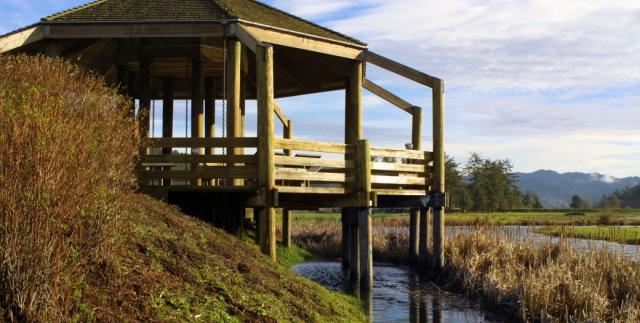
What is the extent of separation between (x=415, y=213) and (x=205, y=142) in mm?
9784

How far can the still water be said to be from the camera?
15.0 meters

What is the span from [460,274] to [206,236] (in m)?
8.50

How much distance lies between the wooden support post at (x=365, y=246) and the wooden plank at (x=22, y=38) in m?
8.66

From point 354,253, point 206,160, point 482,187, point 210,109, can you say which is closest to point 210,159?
point 206,160

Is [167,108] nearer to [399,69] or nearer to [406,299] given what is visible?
[399,69]

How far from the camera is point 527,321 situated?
13516mm

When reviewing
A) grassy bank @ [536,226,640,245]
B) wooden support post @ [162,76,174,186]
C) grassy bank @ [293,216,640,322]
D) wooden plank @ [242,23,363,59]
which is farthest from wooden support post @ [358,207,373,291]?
wooden support post @ [162,76,174,186]

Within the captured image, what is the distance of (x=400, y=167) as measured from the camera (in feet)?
58.1

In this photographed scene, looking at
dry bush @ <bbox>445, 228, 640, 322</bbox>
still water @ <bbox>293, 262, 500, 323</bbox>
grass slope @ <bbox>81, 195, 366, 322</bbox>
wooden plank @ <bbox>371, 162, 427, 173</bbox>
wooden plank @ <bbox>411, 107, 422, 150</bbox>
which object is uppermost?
wooden plank @ <bbox>411, 107, 422, 150</bbox>

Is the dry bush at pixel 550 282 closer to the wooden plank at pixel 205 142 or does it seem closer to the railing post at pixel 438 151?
the railing post at pixel 438 151

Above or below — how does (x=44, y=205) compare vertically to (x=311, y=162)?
below

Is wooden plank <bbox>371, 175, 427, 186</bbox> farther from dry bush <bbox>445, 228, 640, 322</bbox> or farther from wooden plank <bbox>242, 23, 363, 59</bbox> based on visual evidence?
wooden plank <bbox>242, 23, 363, 59</bbox>

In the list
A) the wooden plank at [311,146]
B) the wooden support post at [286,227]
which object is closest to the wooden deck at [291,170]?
the wooden plank at [311,146]

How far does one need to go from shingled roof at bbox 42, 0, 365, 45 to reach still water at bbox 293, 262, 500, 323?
682 cm
